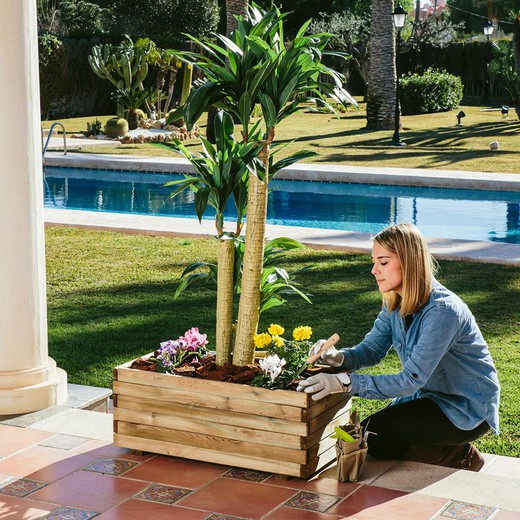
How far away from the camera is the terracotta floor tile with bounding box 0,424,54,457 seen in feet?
14.2

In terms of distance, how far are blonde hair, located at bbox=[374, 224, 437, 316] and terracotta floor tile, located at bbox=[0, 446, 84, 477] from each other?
5.14 feet

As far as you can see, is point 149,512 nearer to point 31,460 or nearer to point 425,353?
point 31,460

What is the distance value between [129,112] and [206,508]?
21.1 metres

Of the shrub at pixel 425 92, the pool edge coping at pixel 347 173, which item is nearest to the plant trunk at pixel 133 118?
the pool edge coping at pixel 347 173

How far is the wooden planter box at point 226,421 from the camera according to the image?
3863mm

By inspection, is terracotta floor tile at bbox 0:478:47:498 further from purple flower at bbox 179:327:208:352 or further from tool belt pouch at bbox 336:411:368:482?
tool belt pouch at bbox 336:411:368:482

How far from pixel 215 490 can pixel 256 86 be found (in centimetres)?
161

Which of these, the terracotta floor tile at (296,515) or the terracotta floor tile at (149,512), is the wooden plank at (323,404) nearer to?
the terracotta floor tile at (296,515)

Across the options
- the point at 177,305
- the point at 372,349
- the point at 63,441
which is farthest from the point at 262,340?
the point at 177,305

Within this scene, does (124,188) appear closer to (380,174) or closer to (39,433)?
(380,174)

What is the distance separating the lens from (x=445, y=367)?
13.0 ft

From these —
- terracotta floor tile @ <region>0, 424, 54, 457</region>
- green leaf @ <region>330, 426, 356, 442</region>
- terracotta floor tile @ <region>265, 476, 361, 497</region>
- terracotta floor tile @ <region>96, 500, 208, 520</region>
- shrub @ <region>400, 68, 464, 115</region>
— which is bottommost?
terracotta floor tile @ <region>265, 476, 361, 497</region>

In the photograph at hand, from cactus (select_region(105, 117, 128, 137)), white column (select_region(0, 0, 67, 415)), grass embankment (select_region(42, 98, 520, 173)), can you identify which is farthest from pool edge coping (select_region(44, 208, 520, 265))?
cactus (select_region(105, 117, 128, 137))

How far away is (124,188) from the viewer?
16391mm
